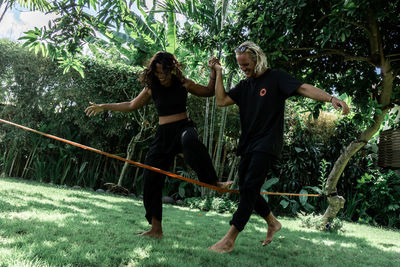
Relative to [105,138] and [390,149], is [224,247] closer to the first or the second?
[390,149]

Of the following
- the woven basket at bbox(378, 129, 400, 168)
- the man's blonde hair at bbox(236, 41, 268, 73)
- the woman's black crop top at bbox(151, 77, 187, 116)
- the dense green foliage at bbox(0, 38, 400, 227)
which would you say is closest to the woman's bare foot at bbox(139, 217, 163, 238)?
the woman's black crop top at bbox(151, 77, 187, 116)

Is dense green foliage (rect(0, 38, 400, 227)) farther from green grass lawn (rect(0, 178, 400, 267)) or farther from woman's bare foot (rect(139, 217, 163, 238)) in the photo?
woman's bare foot (rect(139, 217, 163, 238))

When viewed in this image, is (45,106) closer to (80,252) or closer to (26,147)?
(26,147)

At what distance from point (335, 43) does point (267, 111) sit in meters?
1.87

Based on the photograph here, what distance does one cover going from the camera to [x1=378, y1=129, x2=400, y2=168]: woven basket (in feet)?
17.9

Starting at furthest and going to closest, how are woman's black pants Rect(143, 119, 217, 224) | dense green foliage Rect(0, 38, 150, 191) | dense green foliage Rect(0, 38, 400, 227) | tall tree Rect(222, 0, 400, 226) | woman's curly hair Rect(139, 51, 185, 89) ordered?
dense green foliage Rect(0, 38, 150, 191), dense green foliage Rect(0, 38, 400, 227), tall tree Rect(222, 0, 400, 226), woman's curly hair Rect(139, 51, 185, 89), woman's black pants Rect(143, 119, 217, 224)

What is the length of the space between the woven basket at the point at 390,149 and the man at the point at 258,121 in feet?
13.0

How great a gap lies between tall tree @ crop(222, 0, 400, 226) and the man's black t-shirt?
0.66 m

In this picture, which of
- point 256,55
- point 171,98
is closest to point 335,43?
point 256,55

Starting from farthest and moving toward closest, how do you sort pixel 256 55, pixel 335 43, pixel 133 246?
pixel 335 43
pixel 256 55
pixel 133 246

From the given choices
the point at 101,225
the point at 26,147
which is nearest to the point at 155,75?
the point at 101,225

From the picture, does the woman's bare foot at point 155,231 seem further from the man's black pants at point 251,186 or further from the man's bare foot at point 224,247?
the man's black pants at point 251,186

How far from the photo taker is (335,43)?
3701 millimetres

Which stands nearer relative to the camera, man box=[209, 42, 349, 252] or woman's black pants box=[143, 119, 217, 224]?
man box=[209, 42, 349, 252]
